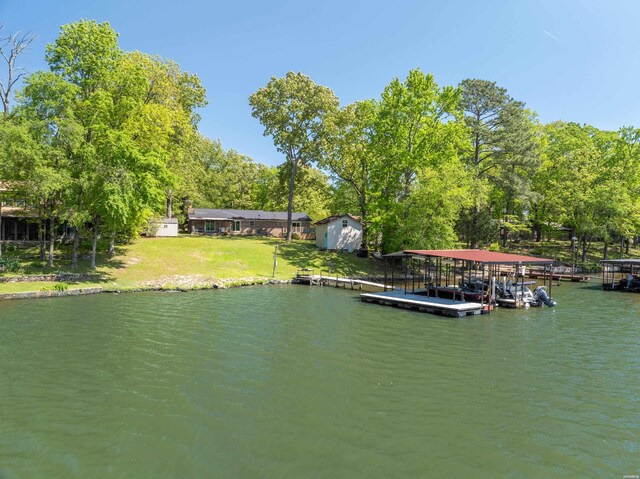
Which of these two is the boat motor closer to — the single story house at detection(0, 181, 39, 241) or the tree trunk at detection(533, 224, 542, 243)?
the single story house at detection(0, 181, 39, 241)

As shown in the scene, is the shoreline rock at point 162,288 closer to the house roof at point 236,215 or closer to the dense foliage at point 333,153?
the dense foliage at point 333,153

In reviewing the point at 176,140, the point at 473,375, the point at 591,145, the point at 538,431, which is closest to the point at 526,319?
the point at 473,375

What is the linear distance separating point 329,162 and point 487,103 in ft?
67.2

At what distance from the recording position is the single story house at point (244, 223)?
210ft

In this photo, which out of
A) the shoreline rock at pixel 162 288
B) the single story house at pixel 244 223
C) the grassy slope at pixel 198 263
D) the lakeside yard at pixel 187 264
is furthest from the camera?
the single story house at pixel 244 223

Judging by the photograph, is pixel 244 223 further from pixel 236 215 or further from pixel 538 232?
pixel 538 232

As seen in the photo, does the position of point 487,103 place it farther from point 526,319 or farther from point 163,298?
point 163,298

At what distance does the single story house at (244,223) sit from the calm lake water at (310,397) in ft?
139

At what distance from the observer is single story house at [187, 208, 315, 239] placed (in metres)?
63.9

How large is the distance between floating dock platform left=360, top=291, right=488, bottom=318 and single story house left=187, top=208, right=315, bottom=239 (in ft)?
120

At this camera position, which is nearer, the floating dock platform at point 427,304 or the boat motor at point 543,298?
Answer: the floating dock platform at point 427,304

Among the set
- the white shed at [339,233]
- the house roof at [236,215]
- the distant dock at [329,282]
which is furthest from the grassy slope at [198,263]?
the house roof at [236,215]

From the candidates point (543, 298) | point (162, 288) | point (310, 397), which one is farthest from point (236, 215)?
point (310, 397)

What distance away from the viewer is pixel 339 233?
49.8 m
